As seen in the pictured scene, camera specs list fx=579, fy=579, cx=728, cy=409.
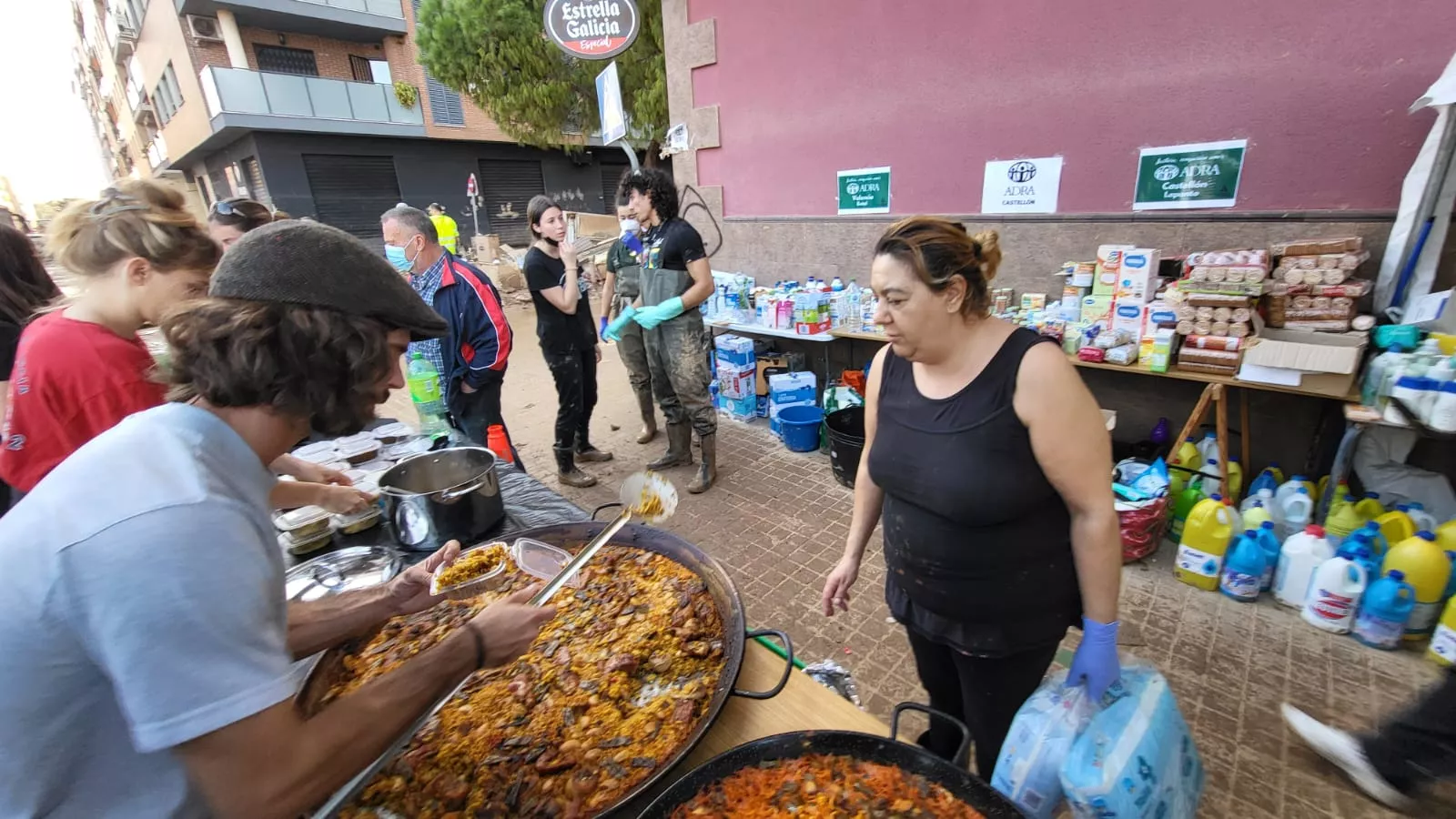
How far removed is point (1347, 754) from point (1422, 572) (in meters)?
1.12

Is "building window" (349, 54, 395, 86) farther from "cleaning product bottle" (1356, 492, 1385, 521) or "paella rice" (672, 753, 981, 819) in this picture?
"cleaning product bottle" (1356, 492, 1385, 521)

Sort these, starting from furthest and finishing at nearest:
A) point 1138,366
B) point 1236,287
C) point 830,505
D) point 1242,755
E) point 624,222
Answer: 1. point 624,222
2. point 830,505
3. point 1138,366
4. point 1236,287
5. point 1242,755

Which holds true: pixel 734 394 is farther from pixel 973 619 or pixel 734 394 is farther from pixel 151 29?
pixel 151 29

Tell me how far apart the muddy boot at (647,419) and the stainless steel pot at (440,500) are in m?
3.24

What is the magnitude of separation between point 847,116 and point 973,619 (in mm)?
4873

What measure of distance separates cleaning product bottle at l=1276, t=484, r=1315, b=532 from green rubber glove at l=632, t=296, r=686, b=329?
12.4ft

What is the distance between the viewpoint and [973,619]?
1.55 m

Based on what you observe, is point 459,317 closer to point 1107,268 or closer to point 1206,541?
point 1107,268

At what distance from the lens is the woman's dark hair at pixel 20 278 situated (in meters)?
2.49

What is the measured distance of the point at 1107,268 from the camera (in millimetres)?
3775

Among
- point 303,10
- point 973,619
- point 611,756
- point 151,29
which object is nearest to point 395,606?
point 611,756

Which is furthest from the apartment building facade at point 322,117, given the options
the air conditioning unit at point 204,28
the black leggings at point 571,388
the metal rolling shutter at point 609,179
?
the black leggings at point 571,388

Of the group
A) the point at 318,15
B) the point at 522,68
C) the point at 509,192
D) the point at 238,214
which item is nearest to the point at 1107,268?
the point at 238,214

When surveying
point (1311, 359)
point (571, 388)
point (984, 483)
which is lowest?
point (571, 388)
